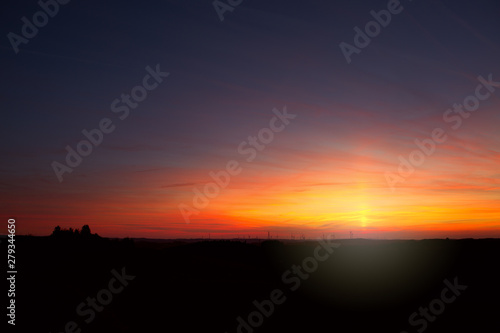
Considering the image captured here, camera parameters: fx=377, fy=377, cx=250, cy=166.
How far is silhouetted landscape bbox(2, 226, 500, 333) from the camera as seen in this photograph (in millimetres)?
19656

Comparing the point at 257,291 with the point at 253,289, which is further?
the point at 253,289

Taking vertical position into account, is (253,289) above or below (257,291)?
above

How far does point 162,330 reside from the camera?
727 inches

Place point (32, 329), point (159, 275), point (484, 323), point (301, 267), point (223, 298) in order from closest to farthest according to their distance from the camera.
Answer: point (32, 329) → point (484, 323) → point (223, 298) → point (159, 275) → point (301, 267)

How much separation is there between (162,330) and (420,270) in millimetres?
22743

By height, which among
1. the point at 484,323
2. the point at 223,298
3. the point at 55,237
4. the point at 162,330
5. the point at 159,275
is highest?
the point at 55,237

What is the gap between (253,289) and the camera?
25.2 m

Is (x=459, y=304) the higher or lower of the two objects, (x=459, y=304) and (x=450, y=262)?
the lower

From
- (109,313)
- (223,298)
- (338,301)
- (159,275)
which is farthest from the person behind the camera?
(159,275)

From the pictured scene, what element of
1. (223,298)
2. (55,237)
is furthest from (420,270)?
(55,237)

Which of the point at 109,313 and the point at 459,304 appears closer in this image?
the point at 109,313

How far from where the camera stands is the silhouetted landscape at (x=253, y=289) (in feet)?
A: 64.5

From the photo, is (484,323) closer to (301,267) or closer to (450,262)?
(450,262)

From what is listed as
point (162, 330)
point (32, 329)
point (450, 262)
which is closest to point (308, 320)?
point (162, 330)
